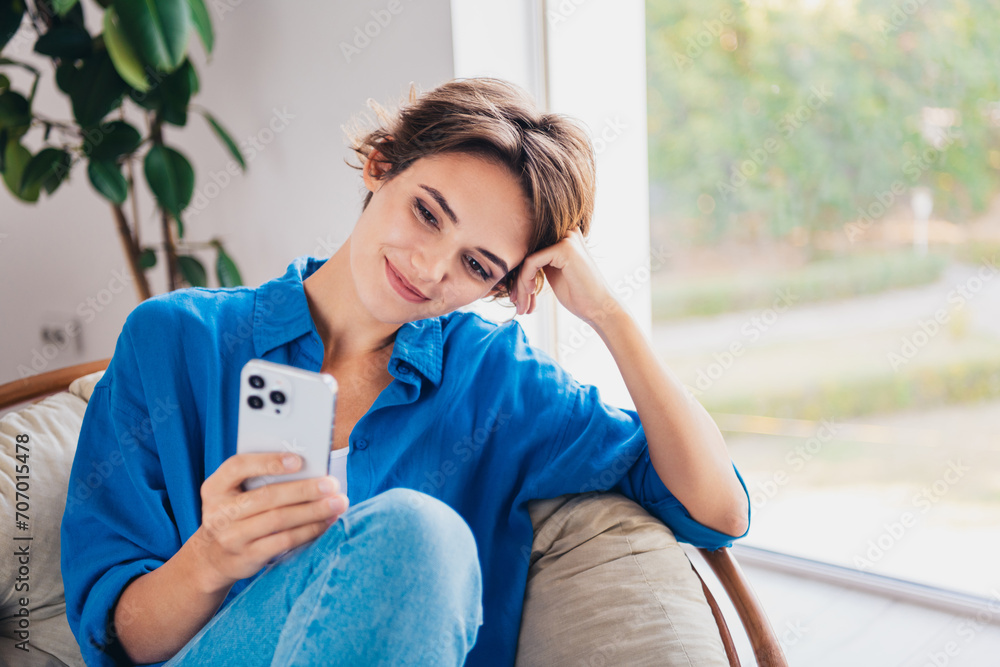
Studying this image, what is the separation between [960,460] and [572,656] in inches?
51.2

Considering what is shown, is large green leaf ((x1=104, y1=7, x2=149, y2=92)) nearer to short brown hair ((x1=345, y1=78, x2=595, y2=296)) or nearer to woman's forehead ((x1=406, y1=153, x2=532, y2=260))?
short brown hair ((x1=345, y1=78, x2=595, y2=296))

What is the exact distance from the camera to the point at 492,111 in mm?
987

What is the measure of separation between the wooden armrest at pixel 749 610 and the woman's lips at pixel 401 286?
567 millimetres

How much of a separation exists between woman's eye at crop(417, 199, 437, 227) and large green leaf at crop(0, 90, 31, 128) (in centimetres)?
140

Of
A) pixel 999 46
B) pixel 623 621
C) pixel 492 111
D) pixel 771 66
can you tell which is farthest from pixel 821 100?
pixel 623 621

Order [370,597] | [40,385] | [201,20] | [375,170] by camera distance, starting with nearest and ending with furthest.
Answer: [370,597] < [375,170] < [40,385] < [201,20]

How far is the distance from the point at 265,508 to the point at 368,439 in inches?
13.9

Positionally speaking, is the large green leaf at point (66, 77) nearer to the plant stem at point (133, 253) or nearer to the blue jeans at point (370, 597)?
the plant stem at point (133, 253)

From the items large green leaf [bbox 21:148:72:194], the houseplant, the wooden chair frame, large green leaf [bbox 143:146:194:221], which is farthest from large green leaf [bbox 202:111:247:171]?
the wooden chair frame

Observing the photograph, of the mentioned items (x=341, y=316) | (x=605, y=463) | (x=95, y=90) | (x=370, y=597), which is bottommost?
(x=605, y=463)

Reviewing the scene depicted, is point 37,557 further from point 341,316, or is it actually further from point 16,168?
point 16,168

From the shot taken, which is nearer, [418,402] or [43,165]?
[418,402]

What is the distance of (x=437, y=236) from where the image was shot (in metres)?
0.95

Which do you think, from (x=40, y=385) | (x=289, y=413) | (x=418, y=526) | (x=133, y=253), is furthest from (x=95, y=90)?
(x=418, y=526)
